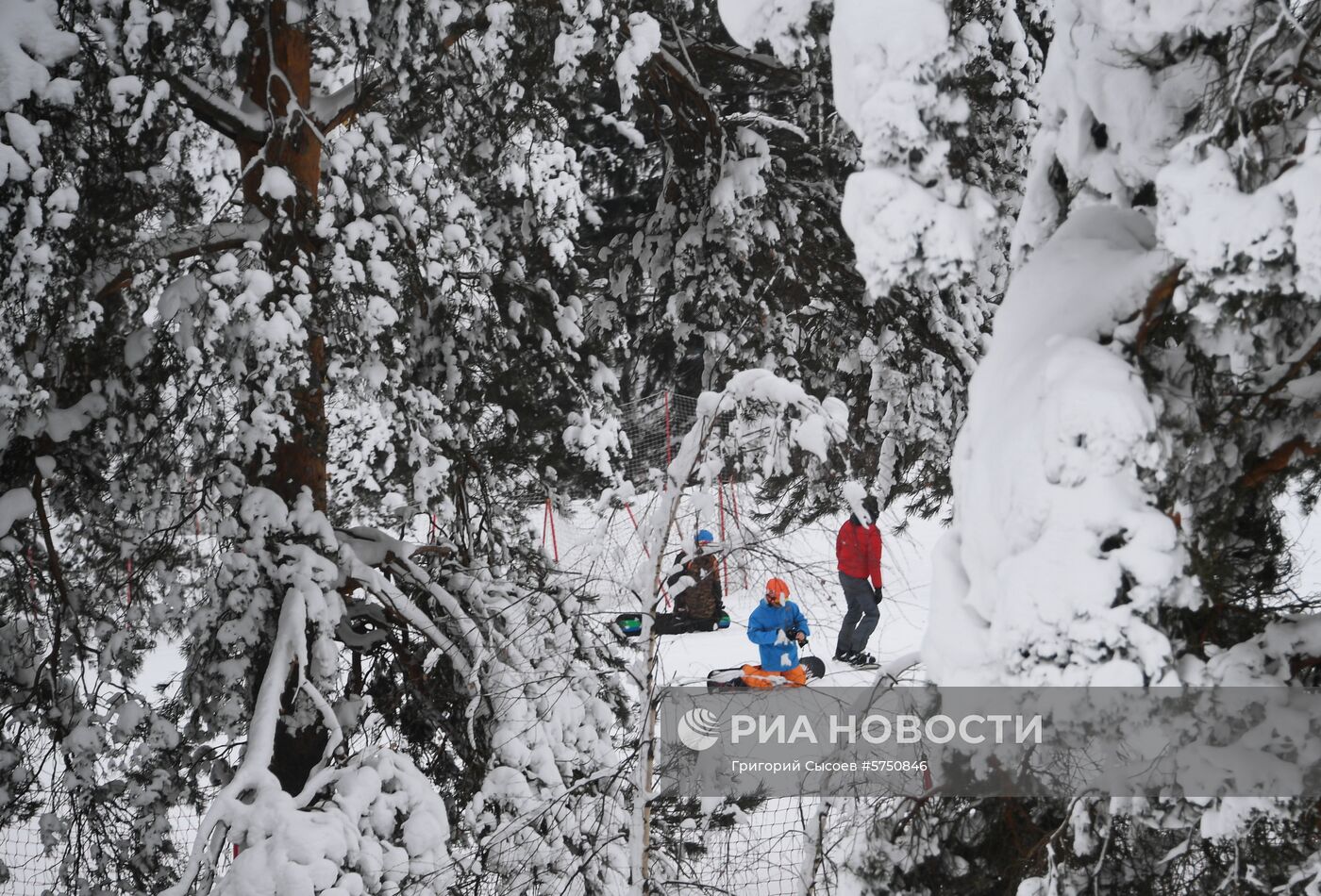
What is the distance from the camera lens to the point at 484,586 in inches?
220

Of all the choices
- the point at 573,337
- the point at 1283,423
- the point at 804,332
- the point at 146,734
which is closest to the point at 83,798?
the point at 146,734

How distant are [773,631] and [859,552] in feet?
4.18

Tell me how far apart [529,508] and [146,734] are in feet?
9.25

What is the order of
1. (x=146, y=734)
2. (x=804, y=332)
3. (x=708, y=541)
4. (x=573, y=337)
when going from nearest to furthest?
(x=708, y=541)
(x=146, y=734)
(x=573, y=337)
(x=804, y=332)

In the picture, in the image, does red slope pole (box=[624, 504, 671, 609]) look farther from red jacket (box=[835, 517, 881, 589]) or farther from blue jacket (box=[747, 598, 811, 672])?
red jacket (box=[835, 517, 881, 589])

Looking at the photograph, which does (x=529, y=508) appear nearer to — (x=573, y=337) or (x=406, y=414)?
(x=573, y=337)

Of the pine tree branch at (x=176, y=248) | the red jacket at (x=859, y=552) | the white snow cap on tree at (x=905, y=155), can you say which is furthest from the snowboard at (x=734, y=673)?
the white snow cap on tree at (x=905, y=155)

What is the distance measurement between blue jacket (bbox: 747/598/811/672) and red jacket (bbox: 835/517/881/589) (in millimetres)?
835

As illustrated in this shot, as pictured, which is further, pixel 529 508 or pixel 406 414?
pixel 529 508

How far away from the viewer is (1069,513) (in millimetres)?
2133

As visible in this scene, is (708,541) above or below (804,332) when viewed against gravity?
below

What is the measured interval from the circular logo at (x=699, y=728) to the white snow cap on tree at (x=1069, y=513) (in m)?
2.31

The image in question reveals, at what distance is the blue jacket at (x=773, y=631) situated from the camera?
8.05 meters

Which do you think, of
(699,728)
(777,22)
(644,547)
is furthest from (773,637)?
(777,22)
